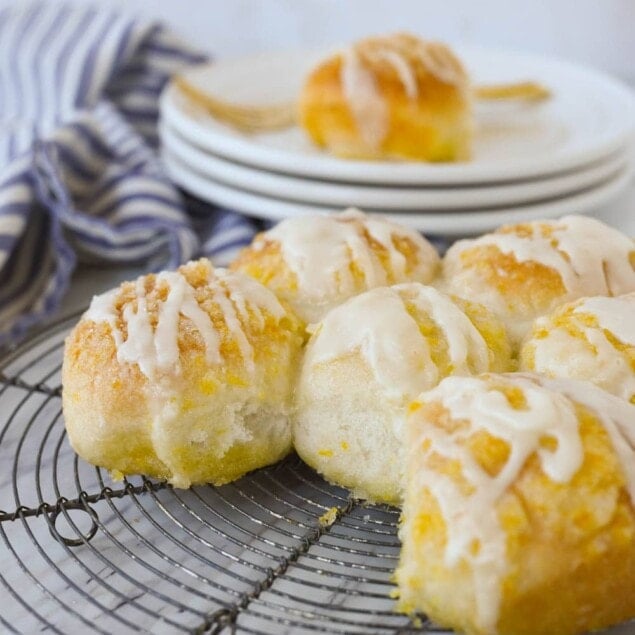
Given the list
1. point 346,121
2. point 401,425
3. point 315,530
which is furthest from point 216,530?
point 346,121

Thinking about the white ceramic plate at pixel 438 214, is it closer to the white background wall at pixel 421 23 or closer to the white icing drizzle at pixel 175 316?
the white icing drizzle at pixel 175 316

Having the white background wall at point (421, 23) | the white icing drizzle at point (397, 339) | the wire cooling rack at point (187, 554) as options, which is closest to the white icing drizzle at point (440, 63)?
the white background wall at point (421, 23)

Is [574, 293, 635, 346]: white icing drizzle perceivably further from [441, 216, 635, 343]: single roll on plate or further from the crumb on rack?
the crumb on rack

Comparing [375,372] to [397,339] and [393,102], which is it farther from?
[393,102]

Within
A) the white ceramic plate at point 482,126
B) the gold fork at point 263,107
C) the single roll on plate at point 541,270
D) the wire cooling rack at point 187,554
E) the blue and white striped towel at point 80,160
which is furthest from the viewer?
the gold fork at point 263,107

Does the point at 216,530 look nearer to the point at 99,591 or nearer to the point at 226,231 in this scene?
the point at 99,591

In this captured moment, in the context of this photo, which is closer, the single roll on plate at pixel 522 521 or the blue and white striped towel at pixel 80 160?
the single roll on plate at pixel 522 521

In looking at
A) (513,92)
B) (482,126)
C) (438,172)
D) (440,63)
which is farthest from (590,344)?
(513,92)
